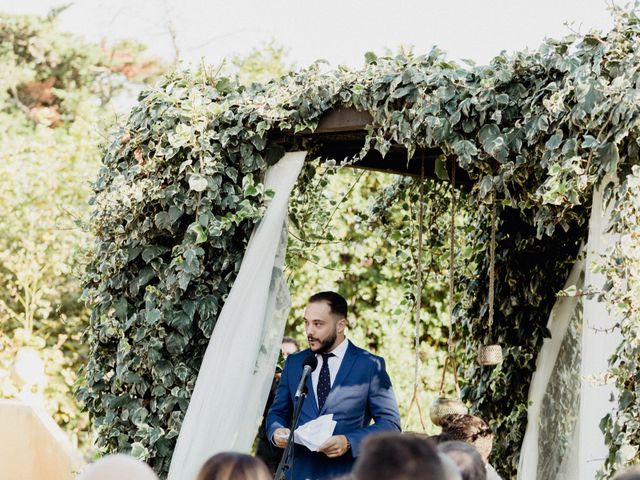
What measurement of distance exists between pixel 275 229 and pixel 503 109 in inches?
54.2

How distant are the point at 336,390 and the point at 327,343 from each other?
237mm

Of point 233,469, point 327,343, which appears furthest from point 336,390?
point 233,469

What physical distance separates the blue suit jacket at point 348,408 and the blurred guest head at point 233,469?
7.53 feet

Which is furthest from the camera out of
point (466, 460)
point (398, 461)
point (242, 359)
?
point (242, 359)

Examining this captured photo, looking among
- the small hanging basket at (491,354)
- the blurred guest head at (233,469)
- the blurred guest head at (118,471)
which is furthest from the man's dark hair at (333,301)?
the blurred guest head at (118,471)

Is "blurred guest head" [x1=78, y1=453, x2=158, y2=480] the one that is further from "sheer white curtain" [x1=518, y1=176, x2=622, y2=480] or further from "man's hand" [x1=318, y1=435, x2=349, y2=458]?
"sheer white curtain" [x1=518, y1=176, x2=622, y2=480]

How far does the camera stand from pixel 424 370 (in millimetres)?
9609

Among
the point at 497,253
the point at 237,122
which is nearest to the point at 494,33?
the point at 497,253

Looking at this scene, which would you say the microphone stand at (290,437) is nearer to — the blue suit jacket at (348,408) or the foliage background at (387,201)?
the blue suit jacket at (348,408)

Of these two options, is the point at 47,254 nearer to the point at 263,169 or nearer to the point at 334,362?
the point at 263,169

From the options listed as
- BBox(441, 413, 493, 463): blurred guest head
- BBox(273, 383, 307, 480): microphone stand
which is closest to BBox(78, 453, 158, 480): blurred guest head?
BBox(273, 383, 307, 480): microphone stand

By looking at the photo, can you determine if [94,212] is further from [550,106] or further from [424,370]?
[424,370]

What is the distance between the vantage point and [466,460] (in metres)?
2.78

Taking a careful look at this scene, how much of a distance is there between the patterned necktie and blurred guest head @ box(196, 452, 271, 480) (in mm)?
2432
